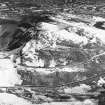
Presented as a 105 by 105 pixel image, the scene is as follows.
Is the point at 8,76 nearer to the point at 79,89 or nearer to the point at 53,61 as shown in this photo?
the point at 53,61

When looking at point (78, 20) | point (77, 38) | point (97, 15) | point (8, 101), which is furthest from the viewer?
point (97, 15)

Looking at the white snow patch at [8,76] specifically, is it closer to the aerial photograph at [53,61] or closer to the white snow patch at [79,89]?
the aerial photograph at [53,61]

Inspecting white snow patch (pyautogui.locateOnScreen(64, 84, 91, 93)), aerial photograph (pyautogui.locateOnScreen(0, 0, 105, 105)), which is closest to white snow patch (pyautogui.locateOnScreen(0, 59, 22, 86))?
aerial photograph (pyautogui.locateOnScreen(0, 0, 105, 105))

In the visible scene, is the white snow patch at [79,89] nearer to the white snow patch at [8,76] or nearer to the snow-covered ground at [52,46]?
the snow-covered ground at [52,46]

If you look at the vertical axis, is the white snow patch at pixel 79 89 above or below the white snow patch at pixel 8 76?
below

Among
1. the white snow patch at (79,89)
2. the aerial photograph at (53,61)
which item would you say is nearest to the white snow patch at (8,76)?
the aerial photograph at (53,61)

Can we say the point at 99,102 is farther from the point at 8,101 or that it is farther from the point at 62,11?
the point at 62,11

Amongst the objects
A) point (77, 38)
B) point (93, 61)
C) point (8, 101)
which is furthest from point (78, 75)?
point (8, 101)

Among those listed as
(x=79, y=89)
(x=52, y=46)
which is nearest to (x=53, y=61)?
(x=52, y=46)
